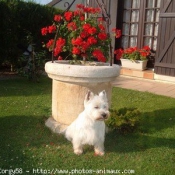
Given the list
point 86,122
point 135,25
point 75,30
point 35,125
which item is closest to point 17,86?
point 35,125

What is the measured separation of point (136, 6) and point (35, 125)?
25.4 ft

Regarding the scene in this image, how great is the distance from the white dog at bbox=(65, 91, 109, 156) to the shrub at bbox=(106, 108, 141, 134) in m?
0.76

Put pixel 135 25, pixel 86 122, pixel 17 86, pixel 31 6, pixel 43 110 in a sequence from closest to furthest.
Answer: pixel 86 122, pixel 43 110, pixel 17 86, pixel 31 6, pixel 135 25

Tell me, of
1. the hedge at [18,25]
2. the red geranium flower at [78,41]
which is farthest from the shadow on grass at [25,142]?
the hedge at [18,25]

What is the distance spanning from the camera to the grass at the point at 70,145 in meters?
3.47

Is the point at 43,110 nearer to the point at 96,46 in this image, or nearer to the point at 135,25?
the point at 96,46

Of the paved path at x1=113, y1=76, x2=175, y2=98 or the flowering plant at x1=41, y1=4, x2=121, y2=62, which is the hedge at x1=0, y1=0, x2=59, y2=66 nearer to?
the paved path at x1=113, y1=76, x2=175, y2=98

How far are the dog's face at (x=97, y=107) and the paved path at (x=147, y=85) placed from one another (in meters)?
4.48

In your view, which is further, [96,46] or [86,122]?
[96,46]

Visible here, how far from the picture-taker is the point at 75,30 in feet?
15.5

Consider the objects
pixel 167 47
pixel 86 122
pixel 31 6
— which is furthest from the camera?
pixel 31 6

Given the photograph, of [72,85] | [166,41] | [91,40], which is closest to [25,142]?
[72,85]

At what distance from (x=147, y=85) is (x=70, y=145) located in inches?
211

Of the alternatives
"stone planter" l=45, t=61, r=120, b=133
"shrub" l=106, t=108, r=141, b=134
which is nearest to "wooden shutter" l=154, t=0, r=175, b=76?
"shrub" l=106, t=108, r=141, b=134
